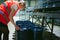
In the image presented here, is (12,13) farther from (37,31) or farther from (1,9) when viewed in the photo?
(37,31)

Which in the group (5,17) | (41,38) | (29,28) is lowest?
(41,38)

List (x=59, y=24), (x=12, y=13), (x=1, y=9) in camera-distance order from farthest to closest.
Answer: (x=59, y=24)
(x=1, y=9)
(x=12, y=13)

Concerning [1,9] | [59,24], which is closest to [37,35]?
[1,9]

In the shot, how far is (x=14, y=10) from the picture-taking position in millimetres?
2447

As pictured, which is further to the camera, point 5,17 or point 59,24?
point 59,24

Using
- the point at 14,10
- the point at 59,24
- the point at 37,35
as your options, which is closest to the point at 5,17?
the point at 14,10

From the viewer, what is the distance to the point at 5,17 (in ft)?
8.57

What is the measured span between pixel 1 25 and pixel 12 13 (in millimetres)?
396

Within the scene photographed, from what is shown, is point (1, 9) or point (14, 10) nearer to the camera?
point (14, 10)

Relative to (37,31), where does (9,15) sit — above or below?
above

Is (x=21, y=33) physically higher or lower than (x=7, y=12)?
lower

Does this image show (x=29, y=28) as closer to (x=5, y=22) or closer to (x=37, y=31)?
(x=37, y=31)

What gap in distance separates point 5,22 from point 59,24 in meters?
3.09

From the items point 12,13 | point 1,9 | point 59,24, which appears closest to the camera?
point 12,13
